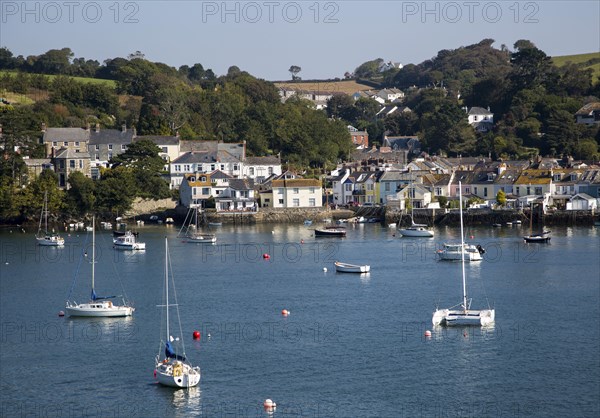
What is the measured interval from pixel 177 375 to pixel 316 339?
657 cm

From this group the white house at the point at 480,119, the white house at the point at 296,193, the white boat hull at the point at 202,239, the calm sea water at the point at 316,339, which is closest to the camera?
the calm sea water at the point at 316,339

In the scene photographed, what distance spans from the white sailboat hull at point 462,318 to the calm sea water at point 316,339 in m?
0.52

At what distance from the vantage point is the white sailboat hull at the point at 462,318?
33875 mm

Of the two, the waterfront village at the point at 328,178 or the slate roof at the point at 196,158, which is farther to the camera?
the slate roof at the point at 196,158

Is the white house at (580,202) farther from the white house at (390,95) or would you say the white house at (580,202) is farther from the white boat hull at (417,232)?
the white house at (390,95)

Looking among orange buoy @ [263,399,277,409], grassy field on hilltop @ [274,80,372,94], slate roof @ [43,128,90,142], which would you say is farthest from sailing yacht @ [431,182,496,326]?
grassy field on hilltop @ [274,80,372,94]

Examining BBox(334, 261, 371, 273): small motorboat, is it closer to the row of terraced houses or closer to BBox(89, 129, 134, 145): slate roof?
the row of terraced houses

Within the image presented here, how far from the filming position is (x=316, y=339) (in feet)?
106

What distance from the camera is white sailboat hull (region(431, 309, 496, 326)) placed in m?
33.9

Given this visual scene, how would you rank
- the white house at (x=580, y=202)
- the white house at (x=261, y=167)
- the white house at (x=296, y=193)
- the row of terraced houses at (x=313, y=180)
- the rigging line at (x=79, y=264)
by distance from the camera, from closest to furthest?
the rigging line at (x=79, y=264)
the white house at (x=580, y=202)
the row of terraced houses at (x=313, y=180)
the white house at (x=296, y=193)
the white house at (x=261, y=167)

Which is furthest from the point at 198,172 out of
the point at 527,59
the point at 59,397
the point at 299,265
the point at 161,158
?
the point at 59,397

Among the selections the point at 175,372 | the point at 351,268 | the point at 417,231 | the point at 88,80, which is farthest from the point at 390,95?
the point at 175,372

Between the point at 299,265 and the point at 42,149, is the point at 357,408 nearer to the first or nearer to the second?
the point at 299,265

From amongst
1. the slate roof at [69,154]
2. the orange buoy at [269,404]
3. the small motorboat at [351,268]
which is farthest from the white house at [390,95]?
the orange buoy at [269,404]
